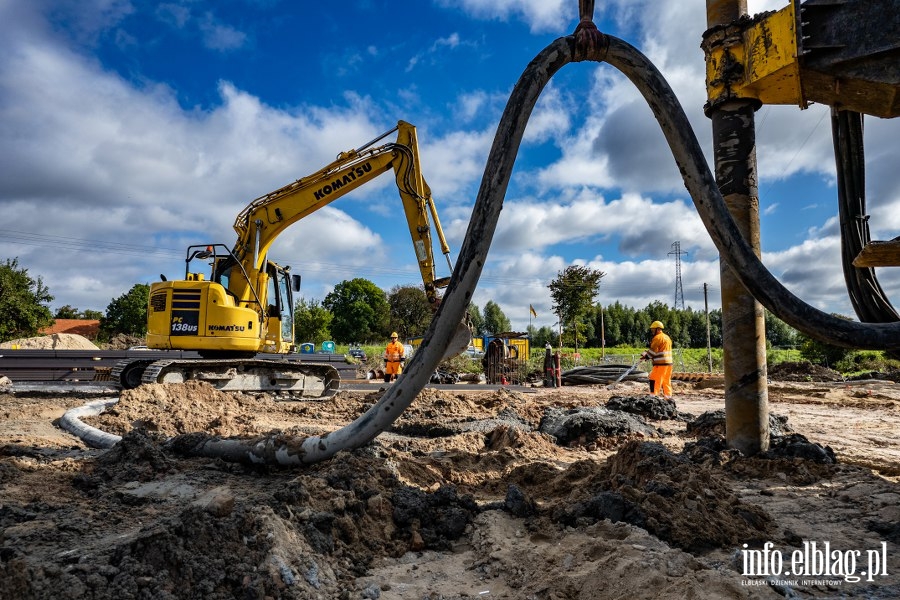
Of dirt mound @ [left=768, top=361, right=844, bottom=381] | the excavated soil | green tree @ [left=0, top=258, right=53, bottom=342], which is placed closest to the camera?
the excavated soil

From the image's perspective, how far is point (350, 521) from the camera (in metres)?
3.14

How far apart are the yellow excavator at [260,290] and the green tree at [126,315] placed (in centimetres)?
3948

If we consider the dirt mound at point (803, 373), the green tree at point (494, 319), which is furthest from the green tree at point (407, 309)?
the dirt mound at point (803, 373)

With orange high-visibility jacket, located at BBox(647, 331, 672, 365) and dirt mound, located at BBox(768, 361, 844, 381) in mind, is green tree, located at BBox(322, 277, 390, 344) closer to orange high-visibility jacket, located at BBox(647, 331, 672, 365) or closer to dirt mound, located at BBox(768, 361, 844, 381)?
dirt mound, located at BBox(768, 361, 844, 381)

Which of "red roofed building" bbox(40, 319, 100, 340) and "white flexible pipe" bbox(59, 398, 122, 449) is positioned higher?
"red roofed building" bbox(40, 319, 100, 340)

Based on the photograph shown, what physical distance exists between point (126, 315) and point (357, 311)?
86.2ft

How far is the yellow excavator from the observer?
10.4 m

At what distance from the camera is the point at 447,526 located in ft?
10.8

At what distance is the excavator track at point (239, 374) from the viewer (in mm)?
10078

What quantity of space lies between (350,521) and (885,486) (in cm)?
360

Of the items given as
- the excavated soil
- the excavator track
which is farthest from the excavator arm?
the excavated soil

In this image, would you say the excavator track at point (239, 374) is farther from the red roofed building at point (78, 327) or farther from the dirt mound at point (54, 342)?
the red roofed building at point (78, 327)

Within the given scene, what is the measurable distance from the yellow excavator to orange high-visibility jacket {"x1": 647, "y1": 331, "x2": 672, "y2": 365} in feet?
15.2

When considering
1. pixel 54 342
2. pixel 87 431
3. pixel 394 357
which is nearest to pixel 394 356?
pixel 394 357
